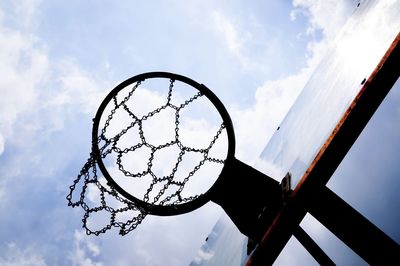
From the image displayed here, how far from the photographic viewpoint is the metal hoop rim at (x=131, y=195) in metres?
2.98

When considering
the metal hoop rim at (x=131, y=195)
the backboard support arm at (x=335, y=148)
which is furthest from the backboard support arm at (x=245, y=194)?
the backboard support arm at (x=335, y=148)

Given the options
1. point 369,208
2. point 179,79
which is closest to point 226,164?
point 179,79

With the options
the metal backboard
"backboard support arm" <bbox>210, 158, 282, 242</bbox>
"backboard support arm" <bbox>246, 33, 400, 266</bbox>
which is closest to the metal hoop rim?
"backboard support arm" <bbox>210, 158, 282, 242</bbox>

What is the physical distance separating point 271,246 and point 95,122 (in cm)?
221

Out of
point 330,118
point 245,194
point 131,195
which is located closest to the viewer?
point 330,118

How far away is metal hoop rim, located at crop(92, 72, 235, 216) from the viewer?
9.78 feet

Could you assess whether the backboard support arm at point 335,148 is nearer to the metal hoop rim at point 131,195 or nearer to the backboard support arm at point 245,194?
the backboard support arm at point 245,194

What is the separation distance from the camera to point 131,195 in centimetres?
312

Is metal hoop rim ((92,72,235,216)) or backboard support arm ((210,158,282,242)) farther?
metal hoop rim ((92,72,235,216))

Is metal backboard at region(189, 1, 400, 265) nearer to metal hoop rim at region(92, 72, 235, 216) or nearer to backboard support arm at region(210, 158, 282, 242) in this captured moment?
backboard support arm at region(210, 158, 282, 242)

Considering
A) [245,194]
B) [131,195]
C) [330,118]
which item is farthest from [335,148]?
→ [131,195]

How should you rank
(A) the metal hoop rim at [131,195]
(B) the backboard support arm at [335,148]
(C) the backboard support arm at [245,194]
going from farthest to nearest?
(A) the metal hoop rim at [131,195], (C) the backboard support arm at [245,194], (B) the backboard support arm at [335,148]

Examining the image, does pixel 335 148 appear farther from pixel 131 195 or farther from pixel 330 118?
pixel 131 195

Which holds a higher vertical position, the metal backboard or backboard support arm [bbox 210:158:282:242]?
the metal backboard
